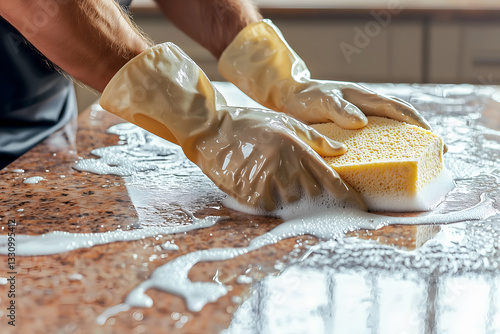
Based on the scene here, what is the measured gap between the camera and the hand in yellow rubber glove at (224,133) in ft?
3.02

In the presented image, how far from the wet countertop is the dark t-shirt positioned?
212 millimetres

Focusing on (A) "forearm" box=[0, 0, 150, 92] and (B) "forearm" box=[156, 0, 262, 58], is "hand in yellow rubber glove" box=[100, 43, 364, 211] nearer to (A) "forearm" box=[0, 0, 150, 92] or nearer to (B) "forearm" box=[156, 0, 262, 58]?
(A) "forearm" box=[0, 0, 150, 92]

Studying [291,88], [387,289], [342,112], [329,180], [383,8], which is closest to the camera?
[387,289]

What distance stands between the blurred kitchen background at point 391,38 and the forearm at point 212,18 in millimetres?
1683

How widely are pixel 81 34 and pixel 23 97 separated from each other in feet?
1.51

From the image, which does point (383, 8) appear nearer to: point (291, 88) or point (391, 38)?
point (391, 38)

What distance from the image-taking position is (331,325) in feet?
2.09

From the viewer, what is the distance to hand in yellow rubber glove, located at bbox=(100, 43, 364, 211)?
3.02ft

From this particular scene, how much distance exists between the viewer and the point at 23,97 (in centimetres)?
136

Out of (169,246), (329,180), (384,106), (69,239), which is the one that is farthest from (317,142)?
(69,239)

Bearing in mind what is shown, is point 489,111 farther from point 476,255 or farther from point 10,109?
point 10,109

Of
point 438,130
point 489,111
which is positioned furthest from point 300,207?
point 489,111

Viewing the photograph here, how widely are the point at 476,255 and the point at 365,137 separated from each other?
332 mm

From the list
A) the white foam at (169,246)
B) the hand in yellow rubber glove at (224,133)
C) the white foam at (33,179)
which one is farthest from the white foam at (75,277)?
the white foam at (33,179)
